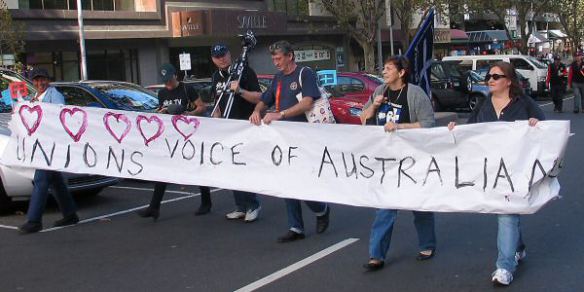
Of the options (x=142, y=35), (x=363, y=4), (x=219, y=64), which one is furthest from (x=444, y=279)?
(x=142, y=35)

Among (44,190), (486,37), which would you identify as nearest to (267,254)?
(44,190)

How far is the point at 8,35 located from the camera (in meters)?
19.2

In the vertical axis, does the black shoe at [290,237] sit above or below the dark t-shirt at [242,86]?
below

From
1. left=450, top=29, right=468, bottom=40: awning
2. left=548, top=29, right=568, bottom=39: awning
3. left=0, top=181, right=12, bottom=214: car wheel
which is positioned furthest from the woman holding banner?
left=548, top=29, right=568, bottom=39: awning

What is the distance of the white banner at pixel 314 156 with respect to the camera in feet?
16.3

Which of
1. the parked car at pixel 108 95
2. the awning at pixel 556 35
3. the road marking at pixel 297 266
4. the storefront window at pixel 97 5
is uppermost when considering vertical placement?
the storefront window at pixel 97 5

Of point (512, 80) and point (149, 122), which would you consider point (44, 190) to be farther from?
point (512, 80)

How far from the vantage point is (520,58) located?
86.4ft

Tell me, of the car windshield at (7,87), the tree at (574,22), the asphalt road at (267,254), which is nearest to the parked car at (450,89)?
the asphalt road at (267,254)

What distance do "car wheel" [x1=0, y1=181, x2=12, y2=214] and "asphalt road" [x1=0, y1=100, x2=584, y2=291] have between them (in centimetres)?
10

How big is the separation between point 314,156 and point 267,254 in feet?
3.20

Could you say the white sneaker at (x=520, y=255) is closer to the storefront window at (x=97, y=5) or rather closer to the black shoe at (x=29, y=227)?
the black shoe at (x=29, y=227)

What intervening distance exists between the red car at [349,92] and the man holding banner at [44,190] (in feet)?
23.1

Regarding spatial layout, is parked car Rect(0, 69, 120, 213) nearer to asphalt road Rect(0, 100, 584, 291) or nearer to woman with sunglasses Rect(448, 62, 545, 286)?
asphalt road Rect(0, 100, 584, 291)
